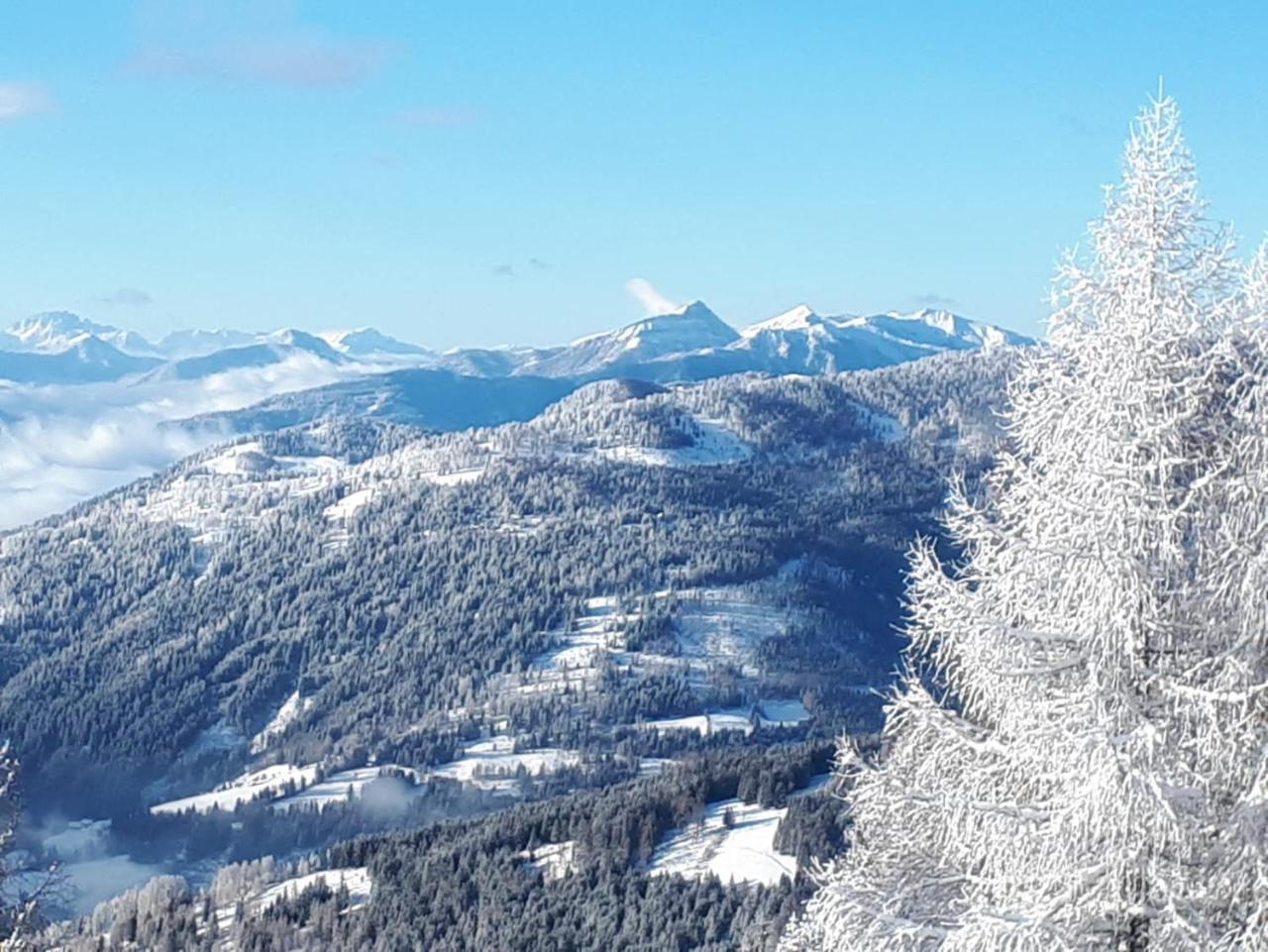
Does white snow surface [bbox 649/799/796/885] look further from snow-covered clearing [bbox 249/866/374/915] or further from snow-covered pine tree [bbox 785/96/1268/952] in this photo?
snow-covered pine tree [bbox 785/96/1268/952]

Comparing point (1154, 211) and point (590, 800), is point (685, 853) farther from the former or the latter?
point (1154, 211)

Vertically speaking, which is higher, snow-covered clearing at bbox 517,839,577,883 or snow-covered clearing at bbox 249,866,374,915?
snow-covered clearing at bbox 517,839,577,883

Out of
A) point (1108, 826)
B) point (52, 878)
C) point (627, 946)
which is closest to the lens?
point (1108, 826)

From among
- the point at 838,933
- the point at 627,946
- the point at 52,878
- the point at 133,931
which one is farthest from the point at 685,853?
the point at 838,933

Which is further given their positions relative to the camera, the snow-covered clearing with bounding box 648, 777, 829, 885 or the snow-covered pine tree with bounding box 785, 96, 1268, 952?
the snow-covered clearing with bounding box 648, 777, 829, 885

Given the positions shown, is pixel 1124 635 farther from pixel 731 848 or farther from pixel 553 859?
pixel 553 859

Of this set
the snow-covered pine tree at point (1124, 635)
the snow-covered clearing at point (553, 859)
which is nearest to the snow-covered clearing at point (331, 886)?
the snow-covered clearing at point (553, 859)

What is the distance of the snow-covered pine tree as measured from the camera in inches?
648

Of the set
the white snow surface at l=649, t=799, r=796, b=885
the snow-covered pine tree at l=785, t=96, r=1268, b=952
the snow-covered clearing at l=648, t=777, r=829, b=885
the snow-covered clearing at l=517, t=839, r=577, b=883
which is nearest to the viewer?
the snow-covered pine tree at l=785, t=96, r=1268, b=952

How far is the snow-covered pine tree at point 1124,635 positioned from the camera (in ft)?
54.0

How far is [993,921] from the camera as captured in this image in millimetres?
16812

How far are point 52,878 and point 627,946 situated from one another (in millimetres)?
95742

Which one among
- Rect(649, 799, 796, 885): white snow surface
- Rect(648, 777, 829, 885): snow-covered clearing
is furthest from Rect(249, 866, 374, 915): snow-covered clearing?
Rect(648, 777, 829, 885): snow-covered clearing

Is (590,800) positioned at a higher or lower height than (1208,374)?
lower
